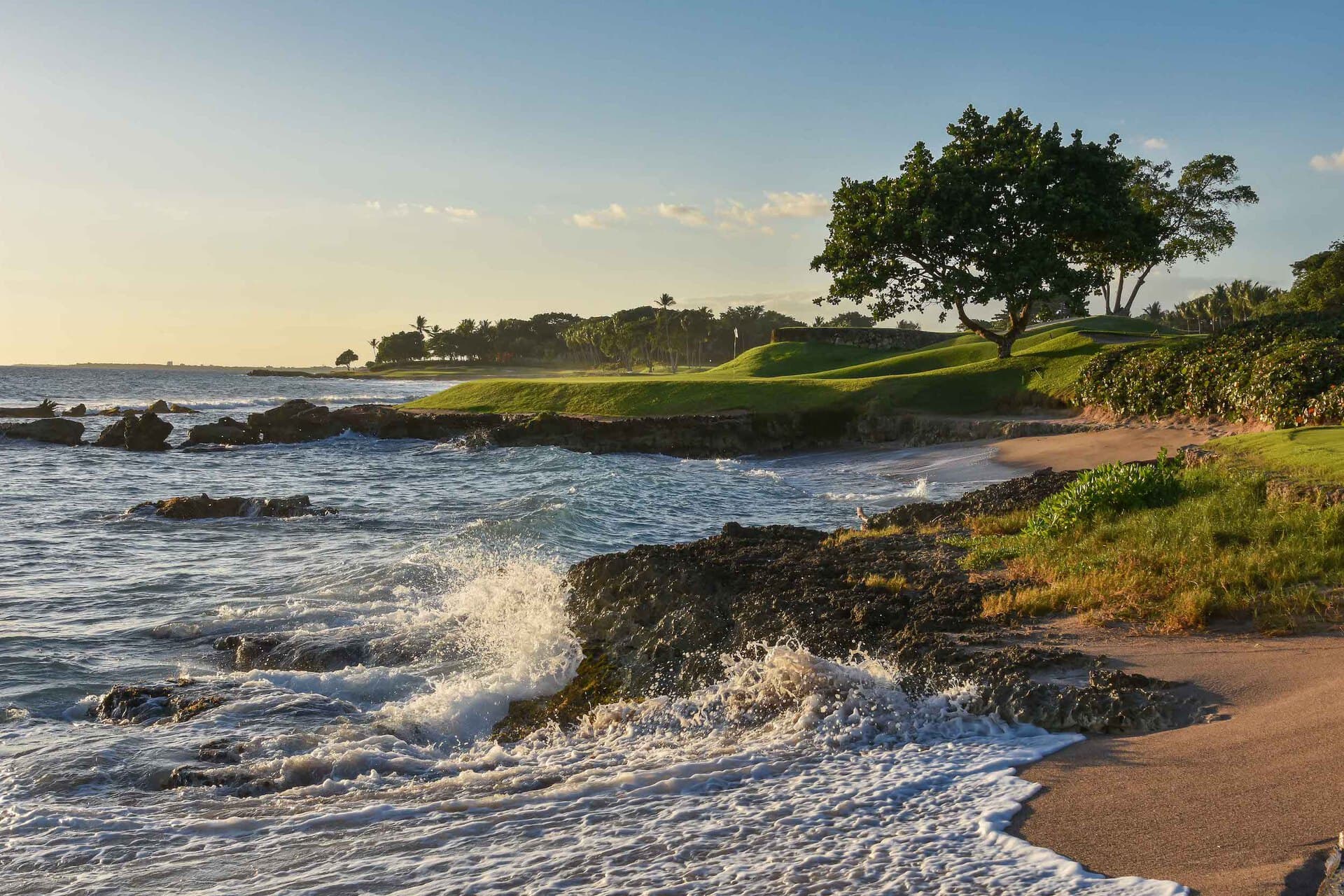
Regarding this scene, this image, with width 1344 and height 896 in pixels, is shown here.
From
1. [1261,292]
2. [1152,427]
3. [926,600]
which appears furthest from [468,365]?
[926,600]

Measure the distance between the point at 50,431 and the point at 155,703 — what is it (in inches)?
1786

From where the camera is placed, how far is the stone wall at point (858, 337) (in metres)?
61.1

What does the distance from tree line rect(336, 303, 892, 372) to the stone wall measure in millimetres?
29134

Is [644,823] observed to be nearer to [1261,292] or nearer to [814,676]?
[814,676]

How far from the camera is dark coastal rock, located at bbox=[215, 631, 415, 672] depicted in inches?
444

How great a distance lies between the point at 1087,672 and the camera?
796cm

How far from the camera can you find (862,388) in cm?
3831

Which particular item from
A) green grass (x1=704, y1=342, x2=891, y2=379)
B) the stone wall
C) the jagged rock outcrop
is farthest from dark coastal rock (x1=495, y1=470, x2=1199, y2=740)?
the stone wall

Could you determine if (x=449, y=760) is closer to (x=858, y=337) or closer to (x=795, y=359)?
(x=795, y=359)

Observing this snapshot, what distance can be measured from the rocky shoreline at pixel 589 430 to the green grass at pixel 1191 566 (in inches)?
795

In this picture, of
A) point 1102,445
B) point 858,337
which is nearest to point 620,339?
point 858,337

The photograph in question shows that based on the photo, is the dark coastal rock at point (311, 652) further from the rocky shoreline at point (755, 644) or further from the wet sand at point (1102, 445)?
the wet sand at point (1102, 445)

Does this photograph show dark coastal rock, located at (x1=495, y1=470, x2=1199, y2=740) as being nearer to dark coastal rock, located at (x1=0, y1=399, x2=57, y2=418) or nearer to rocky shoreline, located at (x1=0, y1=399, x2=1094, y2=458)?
rocky shoreline, located at (x1=0, y1=399, x2=1094, y2=458)

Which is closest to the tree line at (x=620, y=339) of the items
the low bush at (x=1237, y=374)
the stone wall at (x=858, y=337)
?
the stone wall at (x=858, y=337)
